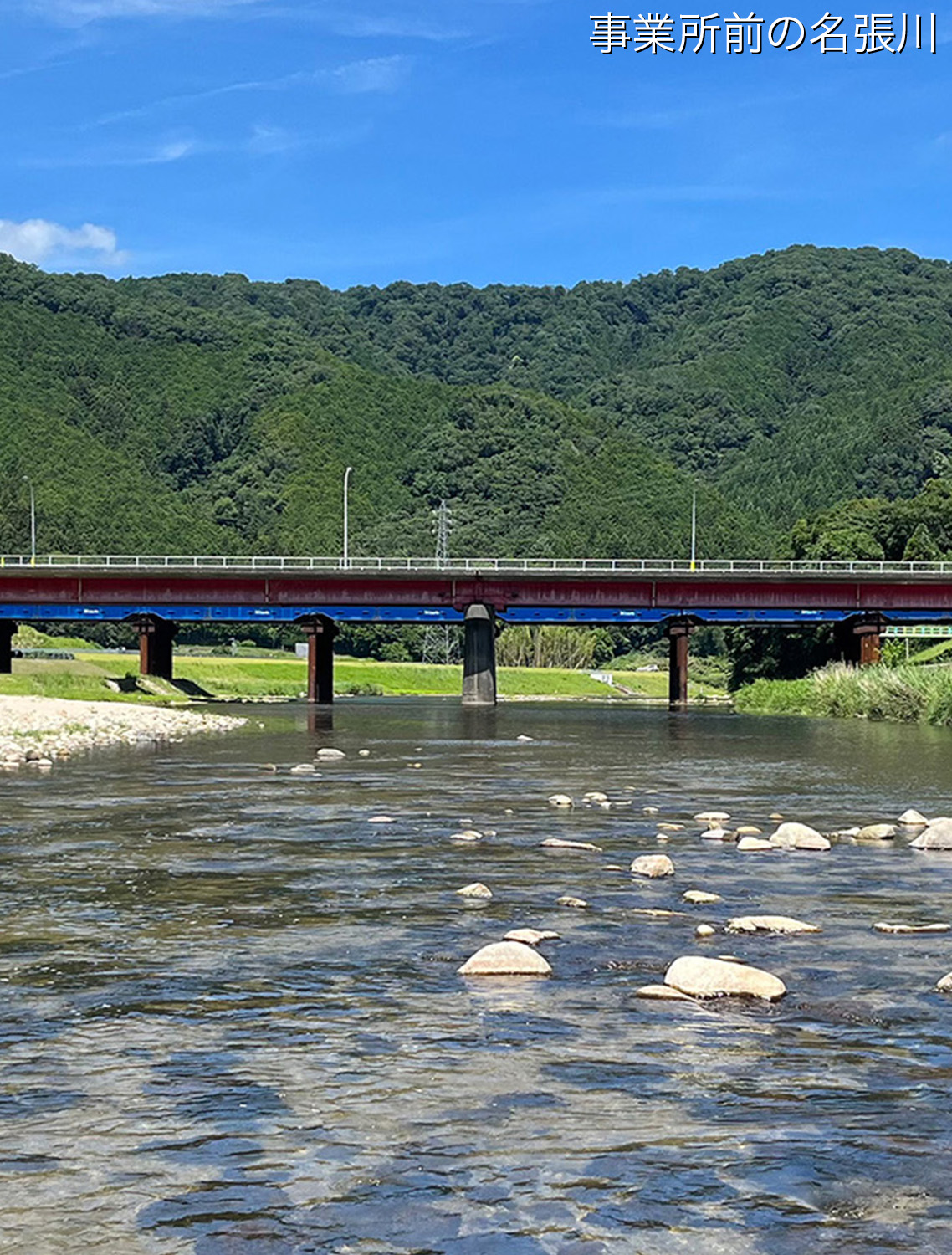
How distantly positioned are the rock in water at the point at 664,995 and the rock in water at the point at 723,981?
Result: 0.24 feet

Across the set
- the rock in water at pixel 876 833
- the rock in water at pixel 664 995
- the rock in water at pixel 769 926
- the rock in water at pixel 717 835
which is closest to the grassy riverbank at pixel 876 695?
the rock in water at pixel 876 833

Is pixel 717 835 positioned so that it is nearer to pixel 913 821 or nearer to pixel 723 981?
pixel 913 821

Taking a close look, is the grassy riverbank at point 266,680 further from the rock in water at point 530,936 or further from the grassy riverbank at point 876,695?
the rock in water at point 530,936

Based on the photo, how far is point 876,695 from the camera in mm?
83125

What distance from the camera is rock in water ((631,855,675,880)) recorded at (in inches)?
886

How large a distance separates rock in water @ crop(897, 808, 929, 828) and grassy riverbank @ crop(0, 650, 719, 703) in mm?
59566

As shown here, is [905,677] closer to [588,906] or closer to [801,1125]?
[588,906]

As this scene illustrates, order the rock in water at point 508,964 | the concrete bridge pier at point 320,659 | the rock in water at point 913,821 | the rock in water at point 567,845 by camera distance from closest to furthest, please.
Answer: the rock in water at point 508,964
the rock in water at point 567,845
the rock in water at point 913,821
the concrete bridge pier at point 320,659

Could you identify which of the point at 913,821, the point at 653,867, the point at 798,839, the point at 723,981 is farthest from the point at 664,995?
the point at 913,821

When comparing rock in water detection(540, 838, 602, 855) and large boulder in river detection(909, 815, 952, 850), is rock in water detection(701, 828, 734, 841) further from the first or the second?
large boulder in river detection(909, 815, 952, 850)

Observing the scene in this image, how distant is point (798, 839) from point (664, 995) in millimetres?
11837

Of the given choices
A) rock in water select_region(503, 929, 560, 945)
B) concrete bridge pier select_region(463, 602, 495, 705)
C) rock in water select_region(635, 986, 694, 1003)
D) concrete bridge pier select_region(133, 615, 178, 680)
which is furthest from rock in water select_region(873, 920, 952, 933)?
concrete bridge pier select_region(133, 615, 178, 680)

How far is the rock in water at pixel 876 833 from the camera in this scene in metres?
27.5

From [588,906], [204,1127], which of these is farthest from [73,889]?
[204,1127]
